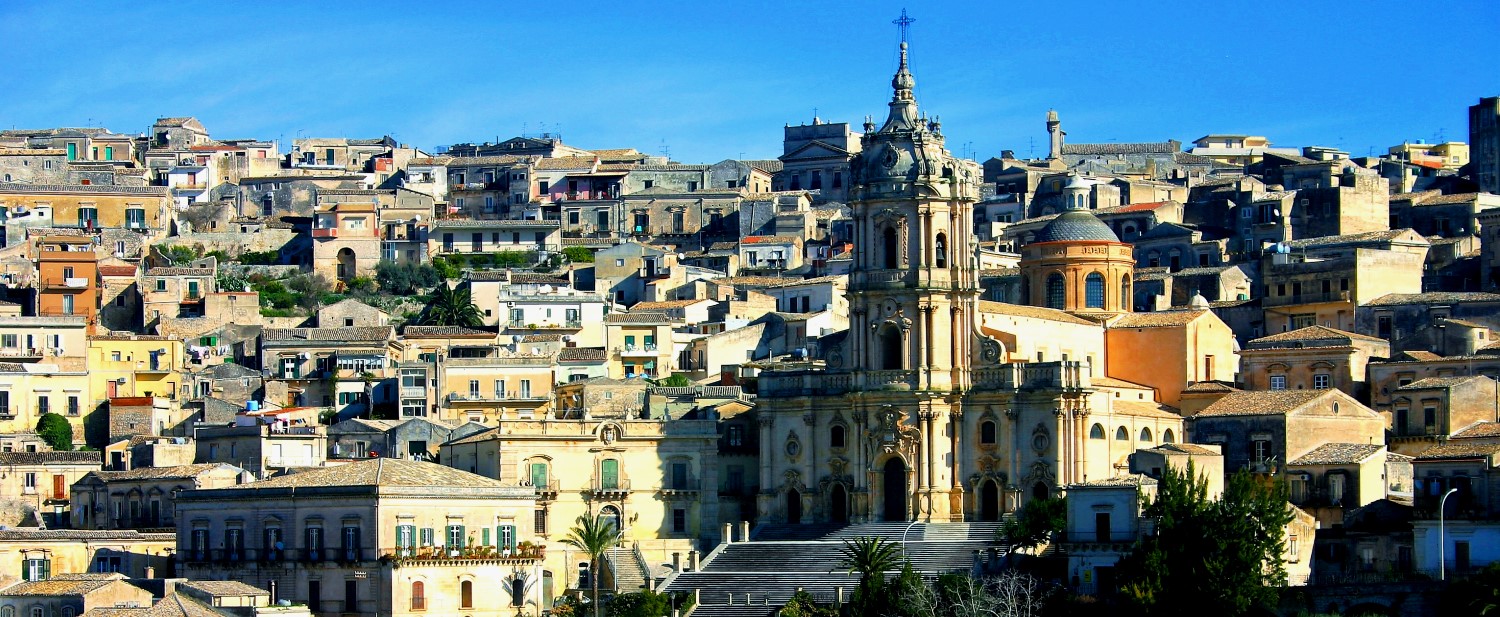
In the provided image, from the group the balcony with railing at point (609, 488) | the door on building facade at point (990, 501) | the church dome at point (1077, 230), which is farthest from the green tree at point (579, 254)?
the door on building facade at point (990, 501)

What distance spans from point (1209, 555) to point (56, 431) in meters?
40.9

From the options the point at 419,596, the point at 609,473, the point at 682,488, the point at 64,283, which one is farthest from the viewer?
the point at 64,283

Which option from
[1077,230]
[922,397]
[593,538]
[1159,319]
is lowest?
[593,538]

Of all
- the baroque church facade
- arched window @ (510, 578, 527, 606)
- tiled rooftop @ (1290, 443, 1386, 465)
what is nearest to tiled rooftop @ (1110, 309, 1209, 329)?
the baroque church facade

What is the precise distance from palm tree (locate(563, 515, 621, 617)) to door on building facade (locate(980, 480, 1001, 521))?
32.7 ft

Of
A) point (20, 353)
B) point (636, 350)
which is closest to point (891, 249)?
point (636, 350)

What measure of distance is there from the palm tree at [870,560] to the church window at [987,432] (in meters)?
6.20

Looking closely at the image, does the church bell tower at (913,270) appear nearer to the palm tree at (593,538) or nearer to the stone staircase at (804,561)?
the stone staircase at (804,561)

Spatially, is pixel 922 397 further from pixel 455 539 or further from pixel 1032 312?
pixel 455 539

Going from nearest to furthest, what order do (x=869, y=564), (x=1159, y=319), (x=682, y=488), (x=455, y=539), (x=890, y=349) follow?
1. (x=869, y=564)
2. (x=455, y=539)
3. (x=890, y=349)
4. (x=682, y=488)
5. (x=1159, y=319)

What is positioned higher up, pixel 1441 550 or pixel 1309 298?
pixel 1309 298

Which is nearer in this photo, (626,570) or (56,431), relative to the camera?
(626,570)

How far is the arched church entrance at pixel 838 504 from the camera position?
3280 inches

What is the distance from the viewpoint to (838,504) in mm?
83625
